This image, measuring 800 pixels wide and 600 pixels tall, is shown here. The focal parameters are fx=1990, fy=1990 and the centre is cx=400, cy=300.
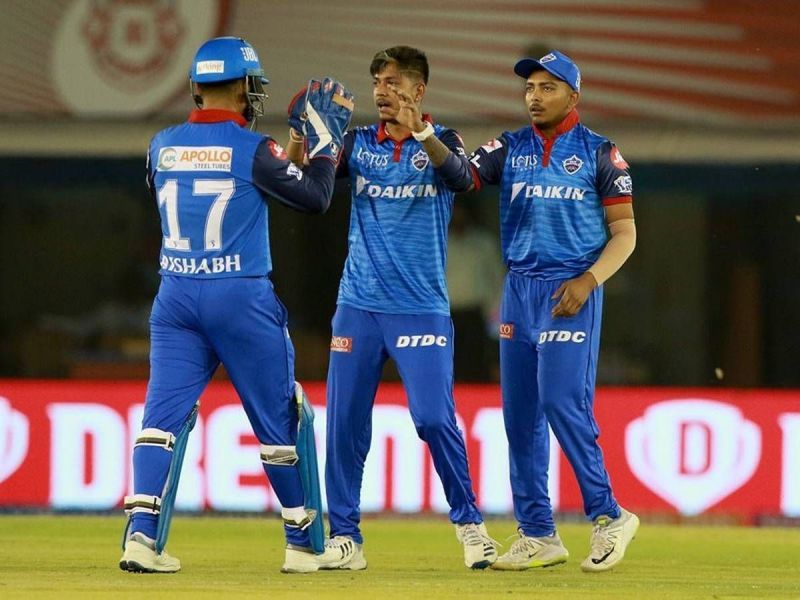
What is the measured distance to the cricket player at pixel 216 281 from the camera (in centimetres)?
767

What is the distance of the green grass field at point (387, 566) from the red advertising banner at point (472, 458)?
0.52 feet

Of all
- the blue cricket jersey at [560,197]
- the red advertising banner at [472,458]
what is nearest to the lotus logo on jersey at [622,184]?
the blue cricket jersey at [560,197]

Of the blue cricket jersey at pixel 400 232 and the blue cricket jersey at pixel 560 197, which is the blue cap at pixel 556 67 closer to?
the blue cricket jersey at pixel 560 197

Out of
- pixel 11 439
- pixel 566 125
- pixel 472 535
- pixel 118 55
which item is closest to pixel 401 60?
pixel 566 125

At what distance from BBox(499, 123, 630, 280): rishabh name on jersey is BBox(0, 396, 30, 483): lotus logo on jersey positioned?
3.79 m

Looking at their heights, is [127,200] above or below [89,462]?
above

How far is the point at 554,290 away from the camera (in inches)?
324

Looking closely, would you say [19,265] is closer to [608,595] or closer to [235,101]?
[235,101]

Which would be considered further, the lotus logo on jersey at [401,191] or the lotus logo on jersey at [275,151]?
the lotus logo on jersey at [401,191]

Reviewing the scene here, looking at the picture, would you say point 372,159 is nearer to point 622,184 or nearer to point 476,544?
point 622,184

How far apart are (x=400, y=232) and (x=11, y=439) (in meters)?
3.71

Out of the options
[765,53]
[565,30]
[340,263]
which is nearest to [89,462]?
[340,263]

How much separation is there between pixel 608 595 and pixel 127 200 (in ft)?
23.2

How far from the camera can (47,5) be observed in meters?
12.8
